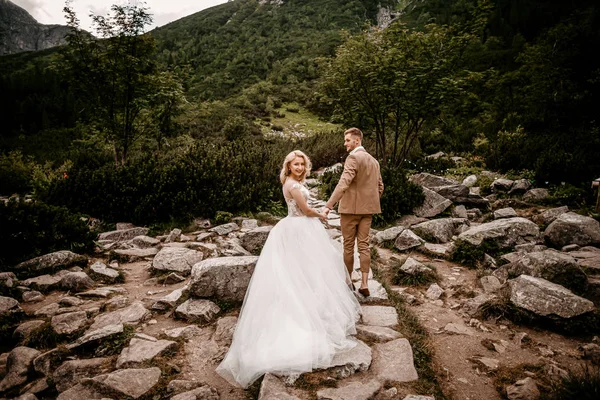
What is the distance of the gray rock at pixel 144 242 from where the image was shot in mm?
5766

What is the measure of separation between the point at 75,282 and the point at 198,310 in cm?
202

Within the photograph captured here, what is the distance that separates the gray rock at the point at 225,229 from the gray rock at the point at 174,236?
0.62 meters

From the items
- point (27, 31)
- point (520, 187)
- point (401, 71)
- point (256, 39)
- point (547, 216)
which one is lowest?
point (547, 216)

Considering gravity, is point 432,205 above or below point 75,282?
above

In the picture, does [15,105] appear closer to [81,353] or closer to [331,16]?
[81,353]

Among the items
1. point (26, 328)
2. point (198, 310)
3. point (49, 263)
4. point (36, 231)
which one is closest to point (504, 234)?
point (198, 310)

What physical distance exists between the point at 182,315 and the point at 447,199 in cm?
647

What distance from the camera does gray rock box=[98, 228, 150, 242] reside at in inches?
235

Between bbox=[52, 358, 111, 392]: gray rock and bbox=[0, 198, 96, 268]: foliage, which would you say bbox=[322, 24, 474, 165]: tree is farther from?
bbox=[52, 358, 111, 392]: gray rock

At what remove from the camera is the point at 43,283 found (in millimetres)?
4258

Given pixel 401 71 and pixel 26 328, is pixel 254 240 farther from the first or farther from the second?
pixel 401 71

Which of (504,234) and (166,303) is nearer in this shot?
(166,303)

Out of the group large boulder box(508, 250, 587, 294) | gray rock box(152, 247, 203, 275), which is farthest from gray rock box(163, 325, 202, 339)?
large boulder box(508, 250, 587, 294)

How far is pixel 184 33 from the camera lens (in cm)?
6956
